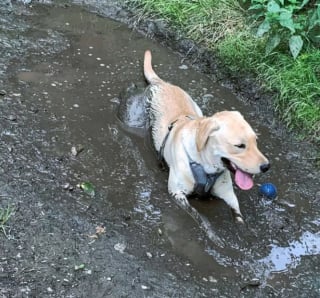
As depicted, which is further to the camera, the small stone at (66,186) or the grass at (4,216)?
the small stone at (66,186)

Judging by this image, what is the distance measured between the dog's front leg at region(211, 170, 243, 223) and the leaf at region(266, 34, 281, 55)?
2.14 m

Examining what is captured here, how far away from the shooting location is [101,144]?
202 inches

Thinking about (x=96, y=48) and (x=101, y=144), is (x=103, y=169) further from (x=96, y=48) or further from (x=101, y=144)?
(x=96, y=48)

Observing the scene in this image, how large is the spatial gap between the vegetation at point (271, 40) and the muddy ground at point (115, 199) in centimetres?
20

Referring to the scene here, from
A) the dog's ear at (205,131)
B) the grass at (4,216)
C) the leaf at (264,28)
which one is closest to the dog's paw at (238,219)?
the dog's ear at (205,131)

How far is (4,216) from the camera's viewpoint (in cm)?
398

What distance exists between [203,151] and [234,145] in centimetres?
30

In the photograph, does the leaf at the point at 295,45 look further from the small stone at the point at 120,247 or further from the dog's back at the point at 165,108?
the small stone at the point at 120,247

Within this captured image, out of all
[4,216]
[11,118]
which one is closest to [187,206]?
[4,216]

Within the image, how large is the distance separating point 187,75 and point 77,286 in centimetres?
350

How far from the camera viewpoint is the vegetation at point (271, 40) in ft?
19.1

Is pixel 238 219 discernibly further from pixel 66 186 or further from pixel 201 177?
pixel 66 186

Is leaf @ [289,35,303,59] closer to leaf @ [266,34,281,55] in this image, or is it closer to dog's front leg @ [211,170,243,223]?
leaf @ [266,34,281,55]

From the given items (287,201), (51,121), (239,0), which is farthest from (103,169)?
(239,0)
